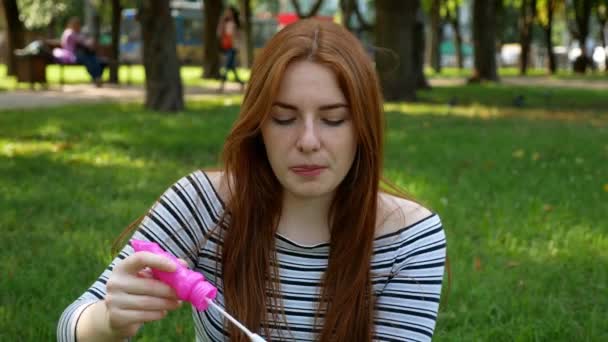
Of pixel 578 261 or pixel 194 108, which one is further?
pixel 194 108

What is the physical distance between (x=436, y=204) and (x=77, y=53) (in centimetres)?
1394

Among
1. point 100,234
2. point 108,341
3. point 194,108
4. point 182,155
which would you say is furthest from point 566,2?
point 108,341

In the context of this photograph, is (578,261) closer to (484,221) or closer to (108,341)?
(484,221)

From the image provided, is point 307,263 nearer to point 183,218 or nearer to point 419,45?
point 183,218

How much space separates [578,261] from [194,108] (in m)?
8.59

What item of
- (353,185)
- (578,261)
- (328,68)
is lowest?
(578,261)

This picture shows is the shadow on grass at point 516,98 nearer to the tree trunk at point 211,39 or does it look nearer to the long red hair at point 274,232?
the tree trunk at point 211,39

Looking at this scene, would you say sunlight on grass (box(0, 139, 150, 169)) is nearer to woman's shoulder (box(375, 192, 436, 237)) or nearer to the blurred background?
the blurred background

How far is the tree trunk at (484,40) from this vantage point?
927 inches

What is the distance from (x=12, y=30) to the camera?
74.4 ft

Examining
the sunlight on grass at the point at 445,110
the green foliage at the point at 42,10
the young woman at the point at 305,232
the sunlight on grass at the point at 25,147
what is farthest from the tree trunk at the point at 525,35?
the young woman at the point at 305,232

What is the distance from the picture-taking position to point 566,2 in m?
43.7

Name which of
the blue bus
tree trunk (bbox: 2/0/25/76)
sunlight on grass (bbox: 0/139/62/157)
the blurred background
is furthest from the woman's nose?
the blue bus

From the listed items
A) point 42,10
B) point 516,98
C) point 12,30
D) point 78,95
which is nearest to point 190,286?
point 516,98
